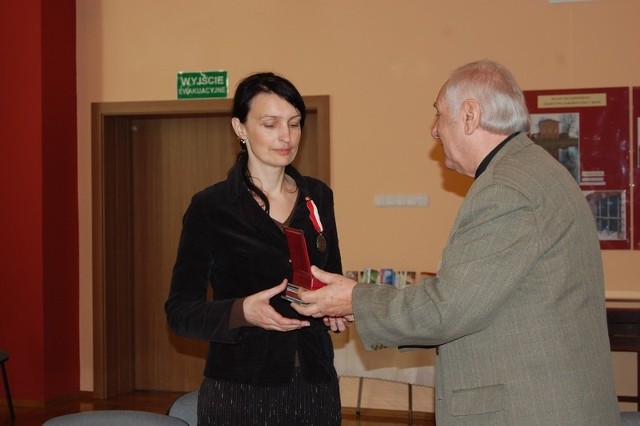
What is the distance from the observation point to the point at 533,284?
1.83 metres

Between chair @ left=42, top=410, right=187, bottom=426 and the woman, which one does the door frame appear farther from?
chair @ left=42, top=410, right=187, bottom=426

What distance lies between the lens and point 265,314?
210cm

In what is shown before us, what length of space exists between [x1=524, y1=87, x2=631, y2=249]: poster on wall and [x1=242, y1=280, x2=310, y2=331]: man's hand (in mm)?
4014

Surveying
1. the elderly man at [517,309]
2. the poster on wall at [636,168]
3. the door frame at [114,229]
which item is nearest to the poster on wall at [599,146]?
the poster on wall at [636,168]

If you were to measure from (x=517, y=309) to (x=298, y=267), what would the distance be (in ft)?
2.03

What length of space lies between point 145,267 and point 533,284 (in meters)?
5.54

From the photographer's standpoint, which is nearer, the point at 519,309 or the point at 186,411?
the point at 519,309

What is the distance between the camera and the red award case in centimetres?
211

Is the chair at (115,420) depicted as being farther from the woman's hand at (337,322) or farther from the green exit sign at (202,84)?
the green exit sign at (202,84)

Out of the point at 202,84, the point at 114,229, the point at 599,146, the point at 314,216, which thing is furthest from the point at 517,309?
the point at 114,229

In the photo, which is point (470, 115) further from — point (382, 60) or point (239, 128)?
point (382, 60)

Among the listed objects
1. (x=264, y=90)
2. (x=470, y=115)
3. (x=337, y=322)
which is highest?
(x=264, y=90)

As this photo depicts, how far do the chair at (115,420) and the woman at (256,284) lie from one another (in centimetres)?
17

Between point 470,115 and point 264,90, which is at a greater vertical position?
point 264,90
